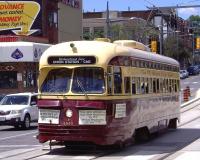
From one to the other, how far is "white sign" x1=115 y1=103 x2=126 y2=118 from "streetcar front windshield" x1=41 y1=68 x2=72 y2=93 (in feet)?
4.62

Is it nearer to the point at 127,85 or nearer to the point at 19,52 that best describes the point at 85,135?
the point at 127,85

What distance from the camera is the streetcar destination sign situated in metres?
16.2

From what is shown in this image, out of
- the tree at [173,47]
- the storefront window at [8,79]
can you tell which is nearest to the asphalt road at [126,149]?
the storefront window at [8,79]

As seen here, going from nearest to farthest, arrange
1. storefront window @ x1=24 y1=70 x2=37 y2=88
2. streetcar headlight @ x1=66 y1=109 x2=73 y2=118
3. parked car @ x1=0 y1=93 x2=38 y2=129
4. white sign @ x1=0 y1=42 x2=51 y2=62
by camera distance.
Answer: streetcar headlight @ x1=66 y1=109 x2=73 y2=118
parked car @ x1=0 y1=93 x2=38 y2=129
white sign @ x1=0 y1=42 x2=51 y2=62
storefront window @ x1=24 y1=70 x2=37 y2=88

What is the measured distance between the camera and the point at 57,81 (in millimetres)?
16500

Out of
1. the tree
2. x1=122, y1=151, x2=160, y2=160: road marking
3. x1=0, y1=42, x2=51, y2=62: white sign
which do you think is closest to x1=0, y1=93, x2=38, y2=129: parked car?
x1=122, y1=151, x2=160, y2=160: road marking

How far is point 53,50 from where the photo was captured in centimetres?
1691

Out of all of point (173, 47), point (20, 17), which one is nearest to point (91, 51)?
point (20, 17)

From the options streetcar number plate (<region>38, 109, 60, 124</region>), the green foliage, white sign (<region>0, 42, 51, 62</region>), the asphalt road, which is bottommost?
the asphalt road

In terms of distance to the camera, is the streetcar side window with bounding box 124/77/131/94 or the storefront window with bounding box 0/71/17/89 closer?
the streetcar side window with bounding box 124/77/131/94

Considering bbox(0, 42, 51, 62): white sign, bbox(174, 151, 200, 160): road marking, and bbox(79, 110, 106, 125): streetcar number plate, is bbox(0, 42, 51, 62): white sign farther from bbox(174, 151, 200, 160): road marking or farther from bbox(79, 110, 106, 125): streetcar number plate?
bbox(79, 110, 106, 125): streetcar number plate

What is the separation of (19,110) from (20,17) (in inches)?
1276

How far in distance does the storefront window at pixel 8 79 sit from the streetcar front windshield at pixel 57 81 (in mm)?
34502

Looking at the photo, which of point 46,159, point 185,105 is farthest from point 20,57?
point 46,159
